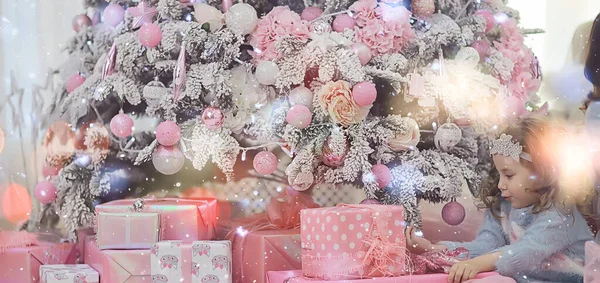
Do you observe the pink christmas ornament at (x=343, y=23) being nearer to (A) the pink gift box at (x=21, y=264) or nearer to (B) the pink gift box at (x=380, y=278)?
(B) the pink gift box at (x=380, y=278)

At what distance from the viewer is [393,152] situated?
2445 mm

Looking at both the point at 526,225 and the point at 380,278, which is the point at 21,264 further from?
the point at 526,225

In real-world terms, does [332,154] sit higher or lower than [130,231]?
higher

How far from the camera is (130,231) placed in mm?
2332

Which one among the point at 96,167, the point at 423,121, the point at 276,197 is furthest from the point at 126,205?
the point at 423,121

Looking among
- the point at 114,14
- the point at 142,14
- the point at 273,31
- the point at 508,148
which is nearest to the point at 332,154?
the point at 273,31

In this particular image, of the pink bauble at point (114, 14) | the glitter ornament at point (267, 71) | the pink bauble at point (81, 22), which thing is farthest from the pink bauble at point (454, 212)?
the pink bauble at point (81, 22)

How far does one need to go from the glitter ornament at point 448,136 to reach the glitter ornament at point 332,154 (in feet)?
1.00

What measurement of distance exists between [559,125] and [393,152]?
51 cm

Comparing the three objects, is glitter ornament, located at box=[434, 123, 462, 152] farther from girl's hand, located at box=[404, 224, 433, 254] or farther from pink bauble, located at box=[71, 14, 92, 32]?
pink bauble, located at box=[71, 14, 92, 32]

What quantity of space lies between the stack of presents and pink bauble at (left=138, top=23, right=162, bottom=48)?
0.50m

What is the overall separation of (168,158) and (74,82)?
19.2 inches

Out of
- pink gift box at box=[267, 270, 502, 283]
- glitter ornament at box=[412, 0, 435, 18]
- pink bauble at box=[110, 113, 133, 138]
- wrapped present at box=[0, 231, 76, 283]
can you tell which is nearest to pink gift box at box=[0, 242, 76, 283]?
wrapped present at box=[0, 231, 76, 283]

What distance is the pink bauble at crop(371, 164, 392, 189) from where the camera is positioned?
Answer: 2404mm
